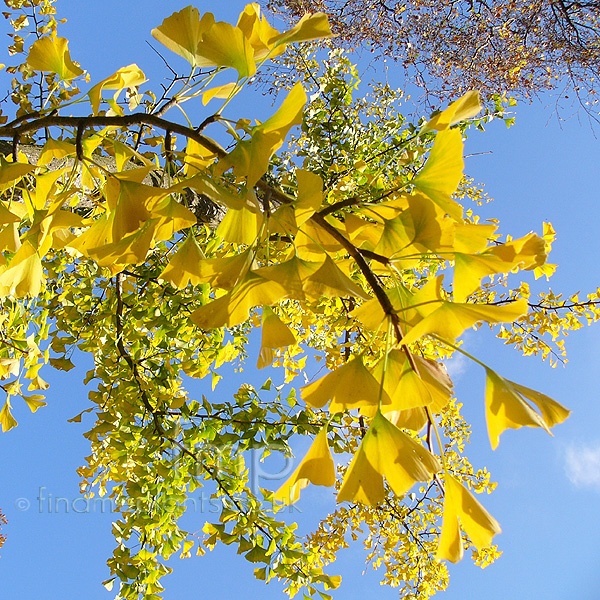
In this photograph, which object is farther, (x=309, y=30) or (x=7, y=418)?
(x=7, y=418)

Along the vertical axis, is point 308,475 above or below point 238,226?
below

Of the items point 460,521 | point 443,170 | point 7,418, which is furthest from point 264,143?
point 7,418

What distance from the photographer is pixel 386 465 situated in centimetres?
31

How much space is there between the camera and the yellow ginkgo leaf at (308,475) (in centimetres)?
36

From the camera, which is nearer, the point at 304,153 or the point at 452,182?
Result: the point at 452,182

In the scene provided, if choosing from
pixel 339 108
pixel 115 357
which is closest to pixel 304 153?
pixel 339 108

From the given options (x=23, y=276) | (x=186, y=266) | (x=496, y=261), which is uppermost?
(x=23, y=276)

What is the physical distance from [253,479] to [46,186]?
1.03 m

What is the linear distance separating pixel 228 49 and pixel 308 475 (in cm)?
31

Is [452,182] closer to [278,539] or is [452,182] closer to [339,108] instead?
[278,539]

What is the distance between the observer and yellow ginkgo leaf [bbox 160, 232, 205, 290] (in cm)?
37

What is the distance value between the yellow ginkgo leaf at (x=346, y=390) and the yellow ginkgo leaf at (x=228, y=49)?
22 cm

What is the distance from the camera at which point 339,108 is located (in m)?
1.52

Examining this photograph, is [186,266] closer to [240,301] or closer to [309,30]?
[240,301]
